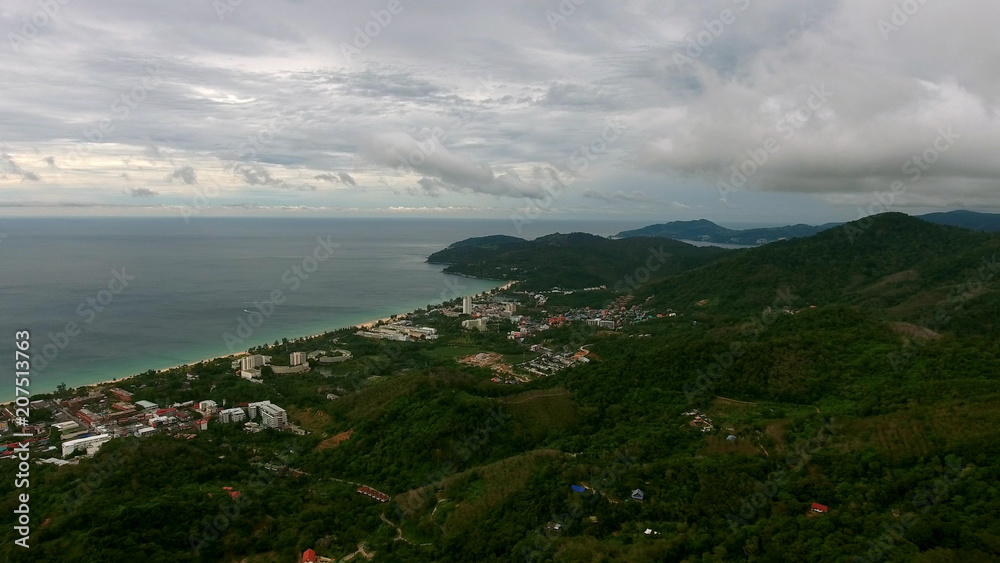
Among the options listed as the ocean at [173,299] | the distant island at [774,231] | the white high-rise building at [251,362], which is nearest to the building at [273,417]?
the white high-rise building at [251,362]

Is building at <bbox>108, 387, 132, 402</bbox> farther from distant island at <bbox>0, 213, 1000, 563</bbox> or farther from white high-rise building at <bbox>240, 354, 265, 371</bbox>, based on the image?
white high-rise building at <bbox>240, 354, 265, 371</bbox>

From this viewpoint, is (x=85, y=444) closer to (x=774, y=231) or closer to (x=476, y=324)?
(x=476, y=324)

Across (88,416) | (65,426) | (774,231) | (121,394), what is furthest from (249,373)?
(774,231)

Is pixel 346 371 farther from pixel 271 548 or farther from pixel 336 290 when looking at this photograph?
pixel 336 290

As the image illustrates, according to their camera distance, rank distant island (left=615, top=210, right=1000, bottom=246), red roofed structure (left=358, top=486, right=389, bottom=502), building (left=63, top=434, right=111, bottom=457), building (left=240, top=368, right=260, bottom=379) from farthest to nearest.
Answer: distant island (left=615, top=210, right=1000, bottom=246) < building (left=240, top=368, right=260, bottom=379) < building (left=63, top=434, right=111, bottom=457) < red roofed structure (left=358, top=486, right=389, bottom=502)

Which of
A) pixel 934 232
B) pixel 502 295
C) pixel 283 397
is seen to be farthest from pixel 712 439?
pixel 934 232

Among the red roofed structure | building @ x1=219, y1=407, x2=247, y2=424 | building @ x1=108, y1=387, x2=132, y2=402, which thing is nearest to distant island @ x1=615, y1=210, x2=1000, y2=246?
building @ x1=219, y1=407, x2=247, y2=424
